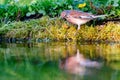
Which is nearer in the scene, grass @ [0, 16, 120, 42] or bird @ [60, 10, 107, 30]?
bird @ [60, 10, 107, 30]

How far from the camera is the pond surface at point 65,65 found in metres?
2.43

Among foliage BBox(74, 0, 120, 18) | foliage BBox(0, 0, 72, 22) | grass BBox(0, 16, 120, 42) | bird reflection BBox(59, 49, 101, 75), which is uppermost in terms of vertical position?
bird reflection BBox(59, 49, 101, 75)

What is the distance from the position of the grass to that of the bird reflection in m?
1.51

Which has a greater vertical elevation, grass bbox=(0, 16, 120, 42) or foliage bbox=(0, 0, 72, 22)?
foliage bbox=(0, 0, 72, 22)

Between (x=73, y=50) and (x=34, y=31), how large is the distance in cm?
137

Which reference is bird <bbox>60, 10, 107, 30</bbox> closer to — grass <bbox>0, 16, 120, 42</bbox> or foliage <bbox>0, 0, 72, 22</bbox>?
grass <bbox>0, 16, 120, 42</bbox>

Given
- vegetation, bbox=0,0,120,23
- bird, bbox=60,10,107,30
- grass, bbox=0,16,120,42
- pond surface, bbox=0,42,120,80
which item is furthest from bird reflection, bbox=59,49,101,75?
vegetation, bbox=0,0,120,23

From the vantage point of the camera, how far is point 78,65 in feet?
9.71

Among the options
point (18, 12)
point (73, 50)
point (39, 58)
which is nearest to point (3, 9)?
point (18, 12)

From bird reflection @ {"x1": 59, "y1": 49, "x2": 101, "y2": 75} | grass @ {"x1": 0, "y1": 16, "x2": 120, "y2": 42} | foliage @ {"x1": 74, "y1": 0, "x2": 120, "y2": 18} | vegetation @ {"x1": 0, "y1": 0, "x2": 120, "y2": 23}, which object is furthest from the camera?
vegetation @ {"x1": 0, "y1": 0, "x2": 120, "y2": 23}

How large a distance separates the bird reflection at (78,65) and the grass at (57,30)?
1511 mm

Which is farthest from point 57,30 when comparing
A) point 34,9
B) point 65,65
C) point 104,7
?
point 65,65

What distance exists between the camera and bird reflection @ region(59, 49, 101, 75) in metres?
2.63

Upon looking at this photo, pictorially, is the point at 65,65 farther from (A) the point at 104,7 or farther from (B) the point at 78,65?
(A) the point at 104,7
